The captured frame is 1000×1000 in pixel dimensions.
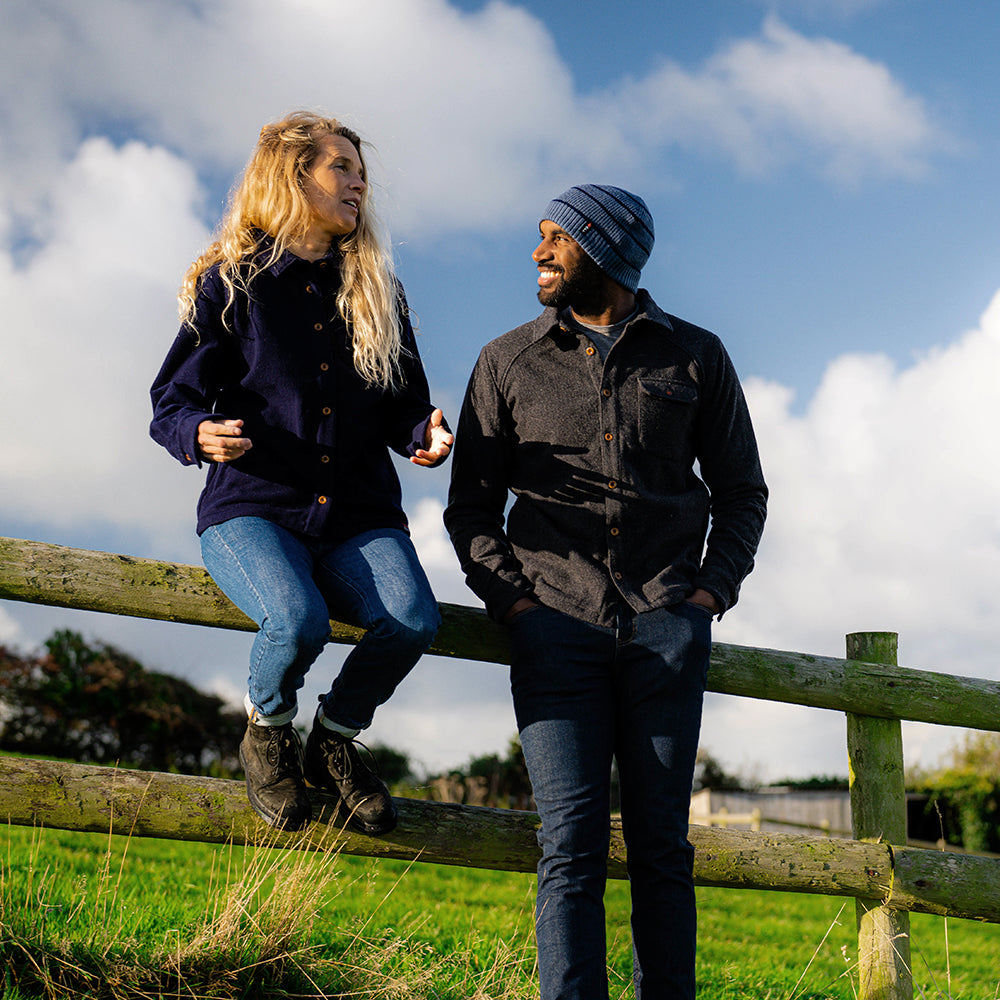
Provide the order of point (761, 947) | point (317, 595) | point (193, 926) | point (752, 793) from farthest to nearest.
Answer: point (752, 793)
point (761, 947)
point (193, 926)
point (317, 595)

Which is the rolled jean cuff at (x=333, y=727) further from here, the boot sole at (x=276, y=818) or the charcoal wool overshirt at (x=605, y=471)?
the charcoal wool overshirt at (x=605, y=471)

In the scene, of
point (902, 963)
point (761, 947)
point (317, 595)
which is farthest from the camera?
point (761, 947)

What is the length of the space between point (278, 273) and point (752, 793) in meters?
26.6

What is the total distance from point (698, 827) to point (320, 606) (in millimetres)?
1666

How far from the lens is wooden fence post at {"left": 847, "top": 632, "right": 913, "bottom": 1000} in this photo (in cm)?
371

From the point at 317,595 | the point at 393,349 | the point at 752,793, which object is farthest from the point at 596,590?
the point at 752,793

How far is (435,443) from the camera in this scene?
2.92 meters

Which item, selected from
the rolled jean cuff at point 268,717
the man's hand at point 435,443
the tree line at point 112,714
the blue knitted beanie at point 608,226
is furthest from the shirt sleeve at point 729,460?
the tree line at point 112,714

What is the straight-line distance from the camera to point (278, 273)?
3.15 meters

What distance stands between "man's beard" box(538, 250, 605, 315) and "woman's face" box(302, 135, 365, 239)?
71 centimetres

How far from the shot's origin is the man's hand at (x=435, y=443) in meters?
2.90

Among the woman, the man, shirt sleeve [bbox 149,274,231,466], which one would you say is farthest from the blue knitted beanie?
shirt sleeve [bbox 149,274,231,466]

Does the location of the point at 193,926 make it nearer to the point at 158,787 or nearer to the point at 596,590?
the point at 158,787

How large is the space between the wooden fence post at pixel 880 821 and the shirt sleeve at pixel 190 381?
280 cm
